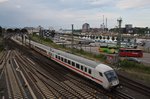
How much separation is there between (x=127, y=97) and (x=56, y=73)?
1529cm

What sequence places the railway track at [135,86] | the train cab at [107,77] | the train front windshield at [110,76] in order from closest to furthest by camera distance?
the train cab at [107,77] < the train front windshield at [110,76] < the railway track at [135,86]

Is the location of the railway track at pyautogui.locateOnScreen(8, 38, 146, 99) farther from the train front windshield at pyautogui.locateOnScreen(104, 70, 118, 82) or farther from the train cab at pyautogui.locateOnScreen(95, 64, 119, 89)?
the train front windshield at pyautogui.locateOnScreen(104, 70, 118, 82)

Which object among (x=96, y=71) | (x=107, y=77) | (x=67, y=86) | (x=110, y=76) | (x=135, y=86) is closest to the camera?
(x=107, y=77)

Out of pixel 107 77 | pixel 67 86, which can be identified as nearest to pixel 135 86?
pixel 107 77

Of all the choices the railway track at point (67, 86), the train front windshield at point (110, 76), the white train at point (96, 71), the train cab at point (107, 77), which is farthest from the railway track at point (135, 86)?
the train front windshield at point (110, 76)

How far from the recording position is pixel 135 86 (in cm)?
2466

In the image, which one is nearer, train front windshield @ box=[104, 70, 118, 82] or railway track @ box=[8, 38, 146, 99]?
railway track @ box=[8, 38, 146, 99]

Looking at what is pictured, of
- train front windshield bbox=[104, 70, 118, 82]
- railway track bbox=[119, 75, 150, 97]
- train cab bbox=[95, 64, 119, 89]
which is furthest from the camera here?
railway track bbox=[119, 75, 150, 97]

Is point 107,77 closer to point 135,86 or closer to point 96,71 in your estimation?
point 96,71

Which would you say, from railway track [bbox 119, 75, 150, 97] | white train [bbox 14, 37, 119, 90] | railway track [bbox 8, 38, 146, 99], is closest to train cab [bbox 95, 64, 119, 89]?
white train [bbox 14, 37, 119, 90]

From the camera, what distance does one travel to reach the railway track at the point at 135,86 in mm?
22934

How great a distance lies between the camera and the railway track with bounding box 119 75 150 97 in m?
22.9

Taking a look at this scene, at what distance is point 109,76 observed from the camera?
72.3 feet

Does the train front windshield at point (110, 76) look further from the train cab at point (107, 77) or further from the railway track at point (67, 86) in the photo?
the railway track at point (67, 86)
